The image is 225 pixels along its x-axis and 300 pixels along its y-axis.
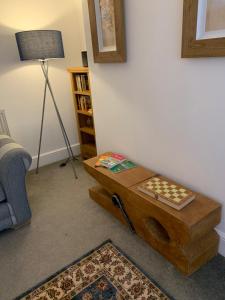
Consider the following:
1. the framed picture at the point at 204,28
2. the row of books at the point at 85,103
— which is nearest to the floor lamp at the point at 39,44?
the row of books at the point at 85,103

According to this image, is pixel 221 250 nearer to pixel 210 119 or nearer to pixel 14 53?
pixel 210 119

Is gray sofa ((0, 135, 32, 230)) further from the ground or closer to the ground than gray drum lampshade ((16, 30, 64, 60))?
closer to the ground

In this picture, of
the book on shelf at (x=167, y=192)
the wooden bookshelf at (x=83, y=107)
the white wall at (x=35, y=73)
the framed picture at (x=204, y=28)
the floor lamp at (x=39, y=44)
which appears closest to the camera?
the framed picture at (x=204, y=28)

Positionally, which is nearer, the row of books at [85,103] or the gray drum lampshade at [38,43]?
the gray drum lampshade at [38,43]

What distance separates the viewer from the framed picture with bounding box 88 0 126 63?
170 centimetres

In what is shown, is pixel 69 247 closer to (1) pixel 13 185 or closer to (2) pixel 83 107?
(1) pixel 13 185

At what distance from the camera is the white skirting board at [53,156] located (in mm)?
2996

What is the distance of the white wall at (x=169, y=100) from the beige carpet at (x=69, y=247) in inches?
13.6

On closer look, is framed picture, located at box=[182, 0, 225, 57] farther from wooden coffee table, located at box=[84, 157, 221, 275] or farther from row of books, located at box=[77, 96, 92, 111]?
row of books, located at box=[77, 96, 92, 111]

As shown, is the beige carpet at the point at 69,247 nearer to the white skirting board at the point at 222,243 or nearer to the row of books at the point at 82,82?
the white skirting board at the point at 222,243

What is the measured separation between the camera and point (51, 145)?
3.09m

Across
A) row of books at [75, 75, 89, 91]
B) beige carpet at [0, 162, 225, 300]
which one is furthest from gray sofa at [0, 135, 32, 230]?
row of books at [75, 75, 89, 91]

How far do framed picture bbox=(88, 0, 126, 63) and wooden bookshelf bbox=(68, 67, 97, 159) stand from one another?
538 mm

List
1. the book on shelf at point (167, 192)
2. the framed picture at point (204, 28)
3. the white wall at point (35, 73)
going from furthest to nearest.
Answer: the white wall at point (35, 73) < the book on shelf at point (167, 192) < the framed picture at point (204, 28)
